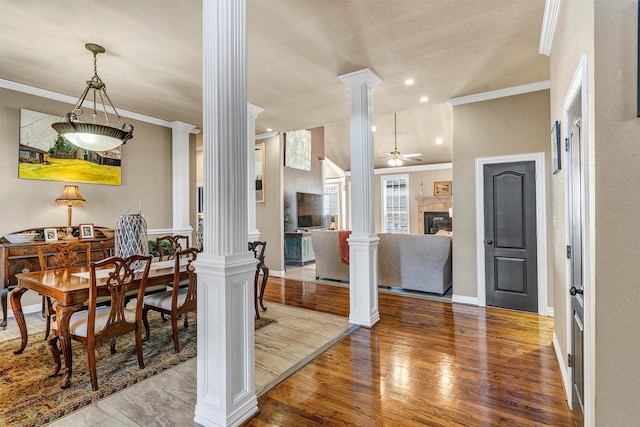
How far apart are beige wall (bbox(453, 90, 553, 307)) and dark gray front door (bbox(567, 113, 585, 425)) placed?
215 cm

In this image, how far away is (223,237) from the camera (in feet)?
5.98

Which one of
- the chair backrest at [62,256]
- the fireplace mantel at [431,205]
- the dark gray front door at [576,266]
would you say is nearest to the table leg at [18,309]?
the chair backrest at [62,256]

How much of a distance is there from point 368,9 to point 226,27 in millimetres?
1249

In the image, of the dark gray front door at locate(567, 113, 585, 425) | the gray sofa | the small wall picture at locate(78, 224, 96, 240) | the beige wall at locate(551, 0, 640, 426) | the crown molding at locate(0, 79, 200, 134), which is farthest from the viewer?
the gray sofa

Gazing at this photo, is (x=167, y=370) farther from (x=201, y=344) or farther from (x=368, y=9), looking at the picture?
(x=368, y=9)

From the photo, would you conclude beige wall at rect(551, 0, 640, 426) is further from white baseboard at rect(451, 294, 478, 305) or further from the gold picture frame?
the gold picture frame

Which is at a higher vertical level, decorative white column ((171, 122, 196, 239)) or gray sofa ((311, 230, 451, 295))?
decorative white column ((171, 122, 196, 239))

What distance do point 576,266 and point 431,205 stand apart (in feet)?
27.3

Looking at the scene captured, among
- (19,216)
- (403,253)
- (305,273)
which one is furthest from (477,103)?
(19,216)

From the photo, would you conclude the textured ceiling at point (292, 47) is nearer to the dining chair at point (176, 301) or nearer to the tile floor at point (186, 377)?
the dining chair at point (176, 301)

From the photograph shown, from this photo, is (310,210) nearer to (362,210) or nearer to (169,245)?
(169,245)

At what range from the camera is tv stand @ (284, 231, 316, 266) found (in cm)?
768

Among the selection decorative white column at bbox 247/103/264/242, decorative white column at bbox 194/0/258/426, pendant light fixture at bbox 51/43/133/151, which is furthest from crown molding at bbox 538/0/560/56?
pendant light fixture at bbox 51/43/133/151

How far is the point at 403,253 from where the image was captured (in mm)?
4980
